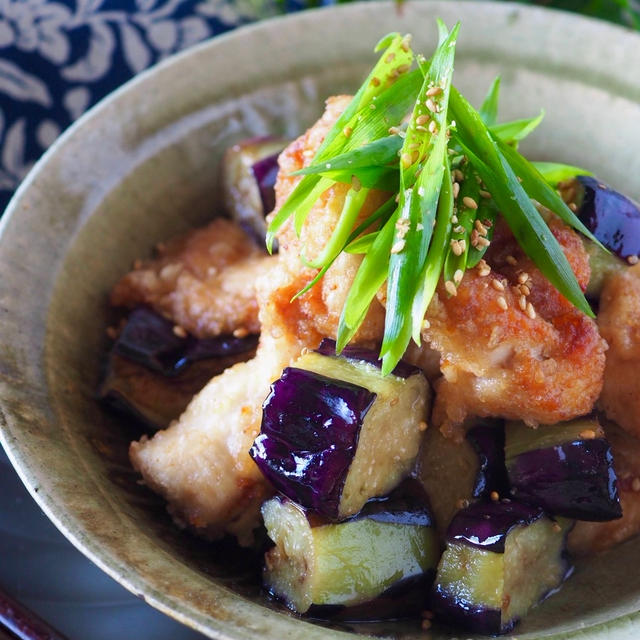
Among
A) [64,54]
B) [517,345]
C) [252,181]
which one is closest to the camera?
[517,345]

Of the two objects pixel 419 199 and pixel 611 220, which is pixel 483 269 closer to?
pixel 419 199

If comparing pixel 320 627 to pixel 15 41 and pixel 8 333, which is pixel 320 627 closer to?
pixel 8 333

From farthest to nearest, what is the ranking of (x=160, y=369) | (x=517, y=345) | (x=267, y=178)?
(x=267, y=178)
(x=160, y=369)
(x=517, y=345)

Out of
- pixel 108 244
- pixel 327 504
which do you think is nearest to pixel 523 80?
pixel 108 244

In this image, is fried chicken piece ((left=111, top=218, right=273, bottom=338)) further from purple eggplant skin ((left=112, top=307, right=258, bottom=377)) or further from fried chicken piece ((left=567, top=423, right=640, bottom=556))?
fried chicken piece ((left=567, top=423, right=640, bottom=556))

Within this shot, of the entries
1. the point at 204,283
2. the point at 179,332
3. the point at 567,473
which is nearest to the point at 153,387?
the point at 179,332

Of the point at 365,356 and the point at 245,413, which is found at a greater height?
the point at 365,356

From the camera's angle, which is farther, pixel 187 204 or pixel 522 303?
pixel 187 204

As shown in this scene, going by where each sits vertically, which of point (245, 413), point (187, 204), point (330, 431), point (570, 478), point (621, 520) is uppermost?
point (187, 204)

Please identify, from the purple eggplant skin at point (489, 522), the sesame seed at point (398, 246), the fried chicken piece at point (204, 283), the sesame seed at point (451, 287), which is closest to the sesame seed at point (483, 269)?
the sesame seed at point (451, 287)
